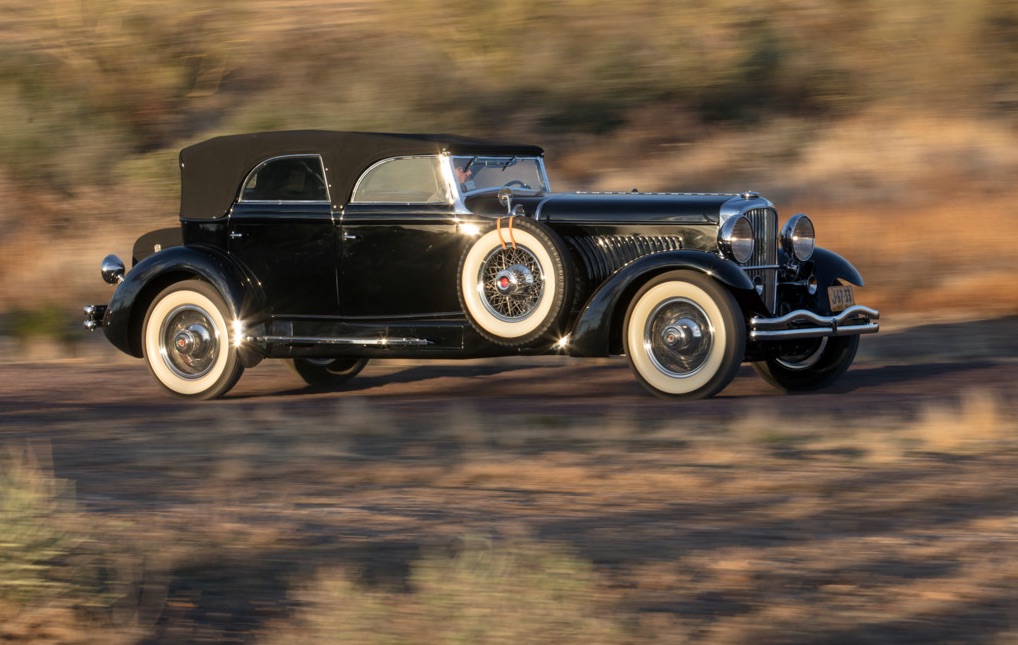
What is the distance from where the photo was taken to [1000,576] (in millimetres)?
5344

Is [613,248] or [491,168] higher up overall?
[491,168]

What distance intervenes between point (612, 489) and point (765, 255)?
3397mm

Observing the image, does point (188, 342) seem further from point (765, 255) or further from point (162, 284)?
point (765, 255)

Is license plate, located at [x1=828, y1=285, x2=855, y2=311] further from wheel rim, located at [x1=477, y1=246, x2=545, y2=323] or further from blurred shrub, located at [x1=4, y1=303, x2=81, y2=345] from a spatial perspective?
blurred shrub, located at [x1=4, y1=303, x2=81, y2=345]

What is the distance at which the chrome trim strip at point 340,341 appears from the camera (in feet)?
33.1

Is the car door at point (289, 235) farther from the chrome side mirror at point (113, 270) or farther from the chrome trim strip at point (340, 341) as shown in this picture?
the chrome side mirror at point (113, 270)

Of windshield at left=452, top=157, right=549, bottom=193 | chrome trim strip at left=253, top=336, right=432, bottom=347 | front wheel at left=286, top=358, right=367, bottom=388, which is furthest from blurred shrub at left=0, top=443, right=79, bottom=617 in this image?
front wheel at left=286, top=358, right=367, bottom=388

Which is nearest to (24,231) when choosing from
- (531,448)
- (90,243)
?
(90,243)

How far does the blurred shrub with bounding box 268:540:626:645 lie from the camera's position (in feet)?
15.4

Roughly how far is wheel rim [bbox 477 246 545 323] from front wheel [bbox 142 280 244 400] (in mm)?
2022

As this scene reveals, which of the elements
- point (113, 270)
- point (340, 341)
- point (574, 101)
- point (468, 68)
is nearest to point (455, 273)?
point (340, 341)

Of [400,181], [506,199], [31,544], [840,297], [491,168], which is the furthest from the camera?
[491,168]

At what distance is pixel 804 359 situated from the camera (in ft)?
34.6

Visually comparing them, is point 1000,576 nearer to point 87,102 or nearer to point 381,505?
point 381,505
